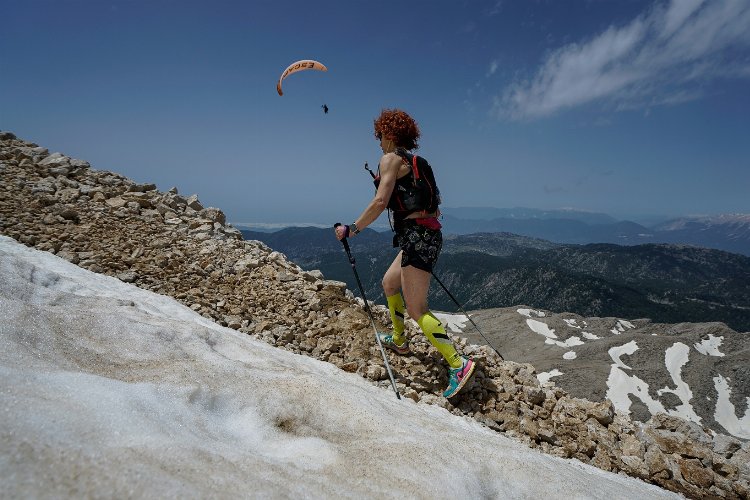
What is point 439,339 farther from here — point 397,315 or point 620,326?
point 620,326

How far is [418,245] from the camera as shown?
5.80 m

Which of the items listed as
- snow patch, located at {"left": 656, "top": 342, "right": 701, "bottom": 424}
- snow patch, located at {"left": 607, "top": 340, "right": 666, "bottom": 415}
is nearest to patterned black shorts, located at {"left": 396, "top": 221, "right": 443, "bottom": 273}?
snow patch, located at {"left": 607, "top": 340, "right": 666, "bottom": 415}

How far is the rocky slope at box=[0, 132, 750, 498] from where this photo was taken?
5.69 m

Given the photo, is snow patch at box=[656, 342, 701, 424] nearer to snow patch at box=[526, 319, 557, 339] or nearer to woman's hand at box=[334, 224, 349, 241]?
snow patch at box=[526, 319, 557, 339]

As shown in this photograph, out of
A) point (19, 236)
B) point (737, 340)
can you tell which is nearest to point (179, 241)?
point (19, 236)

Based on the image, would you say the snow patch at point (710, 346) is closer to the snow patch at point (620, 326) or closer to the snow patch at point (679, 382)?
the snow patch at point (679, 382)

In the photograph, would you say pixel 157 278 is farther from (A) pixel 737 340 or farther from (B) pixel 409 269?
(A) pixel 737 340

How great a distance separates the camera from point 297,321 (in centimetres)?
743

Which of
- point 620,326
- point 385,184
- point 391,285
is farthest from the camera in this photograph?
point 620,326

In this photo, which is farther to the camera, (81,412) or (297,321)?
(297,321)

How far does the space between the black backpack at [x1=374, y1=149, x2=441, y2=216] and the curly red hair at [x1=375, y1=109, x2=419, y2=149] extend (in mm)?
361

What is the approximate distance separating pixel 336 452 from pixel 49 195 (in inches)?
446

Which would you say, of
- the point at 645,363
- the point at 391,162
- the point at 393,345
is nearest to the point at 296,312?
the point at 393,345

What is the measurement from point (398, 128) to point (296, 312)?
13.9 ft
